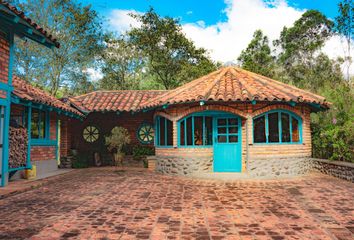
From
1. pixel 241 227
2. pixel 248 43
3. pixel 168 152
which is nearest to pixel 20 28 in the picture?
pixel 168 152

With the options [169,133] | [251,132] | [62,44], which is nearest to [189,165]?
[169,133]

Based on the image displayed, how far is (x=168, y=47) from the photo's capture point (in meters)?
22.9

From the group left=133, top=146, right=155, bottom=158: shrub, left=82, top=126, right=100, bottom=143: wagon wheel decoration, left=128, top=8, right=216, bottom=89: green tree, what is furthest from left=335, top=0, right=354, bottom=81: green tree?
left=82, top=126, right=100, bottom=143: wagon wheel decoration

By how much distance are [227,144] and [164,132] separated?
3.03 meters

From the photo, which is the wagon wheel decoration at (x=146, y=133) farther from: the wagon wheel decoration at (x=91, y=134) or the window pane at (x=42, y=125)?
the window pane at (x=42, y=125)

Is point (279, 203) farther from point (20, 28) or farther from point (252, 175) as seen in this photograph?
point (20, 28)

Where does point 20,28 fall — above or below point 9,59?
above

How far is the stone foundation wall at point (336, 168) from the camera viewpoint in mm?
9229

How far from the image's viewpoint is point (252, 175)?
994cm

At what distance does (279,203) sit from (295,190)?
1.83m

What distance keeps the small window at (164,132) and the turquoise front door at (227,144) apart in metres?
2.13

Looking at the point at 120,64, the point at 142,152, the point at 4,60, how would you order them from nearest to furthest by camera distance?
the point at 4,60 → the point at 142,152 → the point at 120,64

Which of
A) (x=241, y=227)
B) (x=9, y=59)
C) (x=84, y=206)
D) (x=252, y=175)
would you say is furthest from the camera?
(x=252, y=175)

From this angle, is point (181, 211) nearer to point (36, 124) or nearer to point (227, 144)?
point (227, 144)
